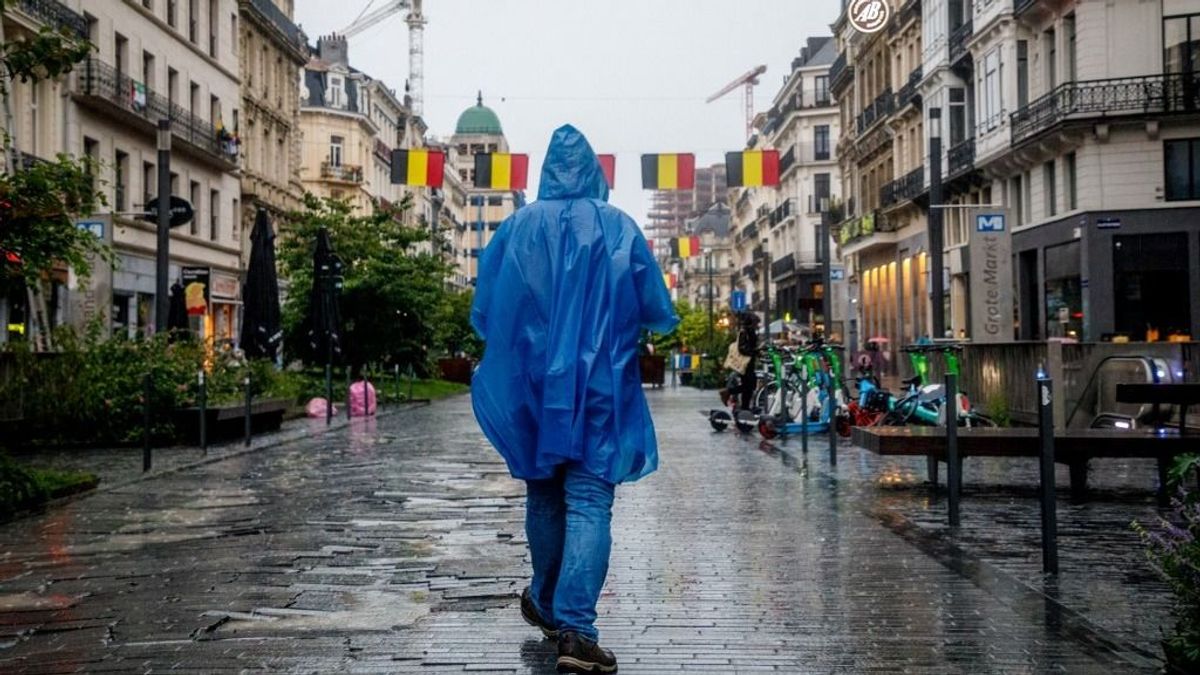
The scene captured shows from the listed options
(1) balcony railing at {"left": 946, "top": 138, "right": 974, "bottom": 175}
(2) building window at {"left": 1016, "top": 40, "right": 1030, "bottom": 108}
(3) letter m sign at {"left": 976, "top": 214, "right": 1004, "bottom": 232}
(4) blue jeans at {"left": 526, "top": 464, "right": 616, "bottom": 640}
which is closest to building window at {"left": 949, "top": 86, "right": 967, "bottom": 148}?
(1) balcony railing at {"left": 946, "top": 138, "right": 974, "bottom": 175}

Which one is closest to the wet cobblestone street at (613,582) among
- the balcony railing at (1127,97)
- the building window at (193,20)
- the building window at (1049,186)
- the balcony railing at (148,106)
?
the balcony railing at (1127,97)

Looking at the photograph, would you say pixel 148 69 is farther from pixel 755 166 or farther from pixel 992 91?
pixel 992 91

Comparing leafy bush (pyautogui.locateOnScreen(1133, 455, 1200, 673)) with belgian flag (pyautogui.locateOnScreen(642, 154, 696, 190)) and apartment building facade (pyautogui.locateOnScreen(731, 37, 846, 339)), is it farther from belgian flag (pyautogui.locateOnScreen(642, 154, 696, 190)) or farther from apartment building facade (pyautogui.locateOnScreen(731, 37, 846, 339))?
apartment building facade (pyautogui.locateOnScreen(731, 37, 846, 339))

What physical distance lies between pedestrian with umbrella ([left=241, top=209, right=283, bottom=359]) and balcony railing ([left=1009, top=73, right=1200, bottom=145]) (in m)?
20.1

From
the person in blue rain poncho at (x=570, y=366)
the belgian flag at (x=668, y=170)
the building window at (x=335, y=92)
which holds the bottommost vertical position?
the person in blue rain poncho at (x=570, y=366)

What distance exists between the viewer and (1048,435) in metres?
7.70

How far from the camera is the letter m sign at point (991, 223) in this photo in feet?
82.5

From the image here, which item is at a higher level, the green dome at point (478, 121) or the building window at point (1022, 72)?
the green dome at point (478, 121)

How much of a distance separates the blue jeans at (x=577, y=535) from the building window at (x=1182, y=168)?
33.1m

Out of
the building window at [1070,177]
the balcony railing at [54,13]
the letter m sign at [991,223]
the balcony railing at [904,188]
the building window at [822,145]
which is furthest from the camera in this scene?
the building window at [822,145]

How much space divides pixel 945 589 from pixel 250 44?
5467 centimetres

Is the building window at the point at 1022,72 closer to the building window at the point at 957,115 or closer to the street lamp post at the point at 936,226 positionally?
the building window at the point at 957,115

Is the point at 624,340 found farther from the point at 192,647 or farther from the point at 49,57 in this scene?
the point at 49,57

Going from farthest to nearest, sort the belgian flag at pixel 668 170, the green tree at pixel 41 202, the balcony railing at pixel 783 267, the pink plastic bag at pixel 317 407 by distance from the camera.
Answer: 1. the balcony railing at pixel 783 267
2. the belgian flag at pixel 668 170
3. the pink plastic bag at pixel 317 407
4. the green tree at pixel 41 202
